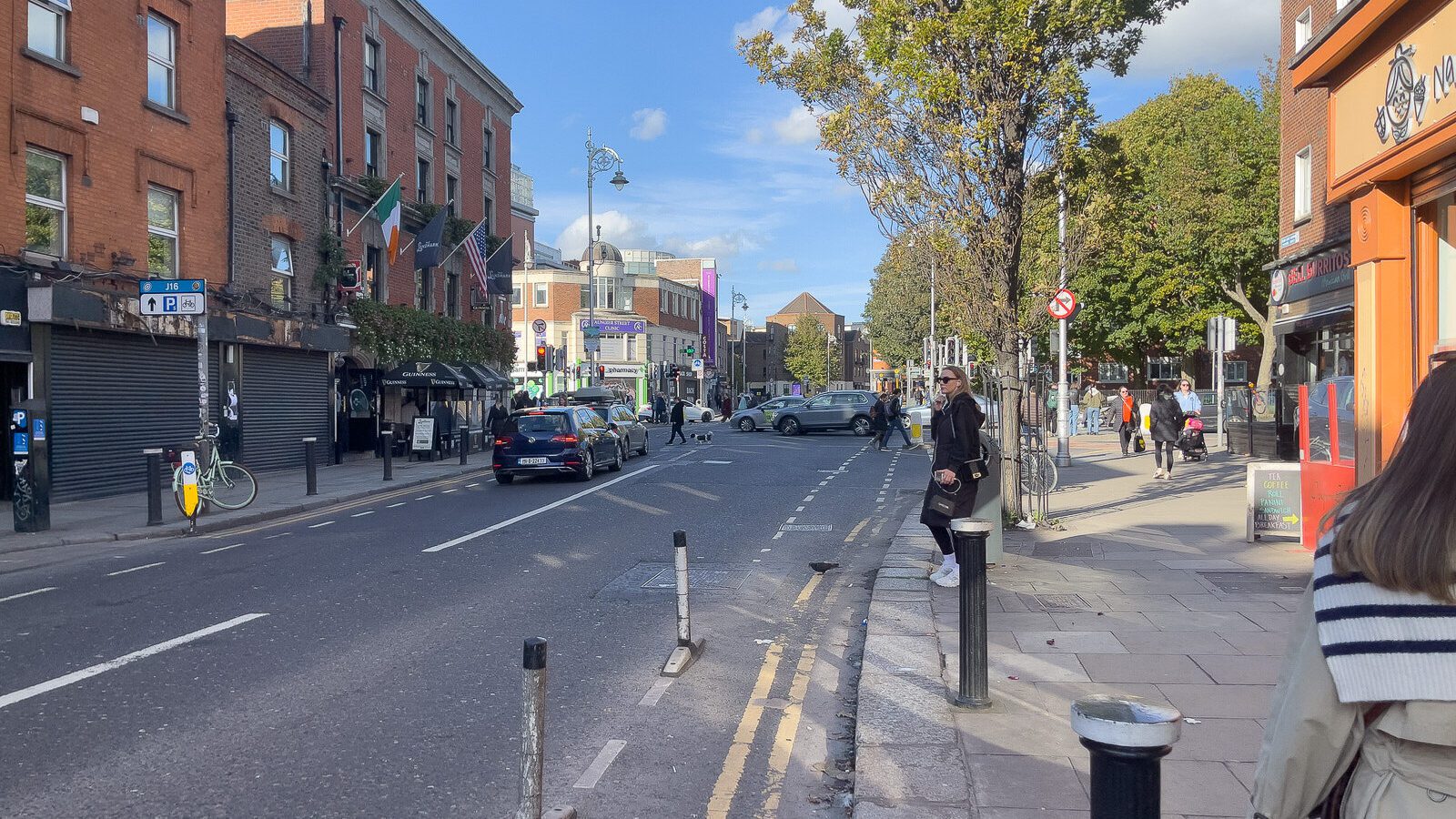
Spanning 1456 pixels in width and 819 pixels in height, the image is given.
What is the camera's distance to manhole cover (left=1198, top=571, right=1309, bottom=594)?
340 inches

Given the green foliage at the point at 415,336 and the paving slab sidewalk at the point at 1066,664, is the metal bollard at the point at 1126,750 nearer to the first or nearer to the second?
the paving slab sidewalk at the point at 1066,664

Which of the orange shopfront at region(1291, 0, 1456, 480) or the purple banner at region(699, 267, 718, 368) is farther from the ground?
the purple banner at region(699, 267, 718, 368)

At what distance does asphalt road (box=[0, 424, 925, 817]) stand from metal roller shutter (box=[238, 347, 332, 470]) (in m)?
9.39

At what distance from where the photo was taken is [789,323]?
140 meters

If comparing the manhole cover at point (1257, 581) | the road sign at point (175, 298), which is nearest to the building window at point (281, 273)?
the road sign at point (175, 298)

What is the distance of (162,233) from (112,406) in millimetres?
3337

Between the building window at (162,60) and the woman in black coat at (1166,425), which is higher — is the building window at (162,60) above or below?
above

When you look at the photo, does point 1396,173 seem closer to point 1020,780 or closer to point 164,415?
point 1020,780

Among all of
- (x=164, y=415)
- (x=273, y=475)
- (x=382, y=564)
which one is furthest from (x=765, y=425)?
(x=382, y=564)

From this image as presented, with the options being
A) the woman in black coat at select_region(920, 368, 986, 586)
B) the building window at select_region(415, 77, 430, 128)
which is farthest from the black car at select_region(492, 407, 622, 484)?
the building window at select_region(415, 77, 430, 128)

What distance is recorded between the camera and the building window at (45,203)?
631 inches

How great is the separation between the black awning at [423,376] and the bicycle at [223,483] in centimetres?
1179

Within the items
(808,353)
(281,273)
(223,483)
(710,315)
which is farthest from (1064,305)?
(808,353)

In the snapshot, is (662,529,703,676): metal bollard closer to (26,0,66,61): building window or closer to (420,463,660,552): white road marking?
(420,463,660,552): white road marking
